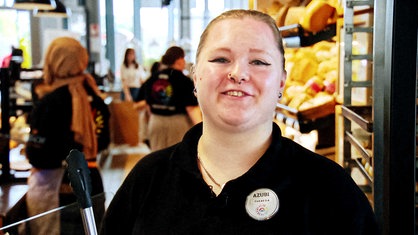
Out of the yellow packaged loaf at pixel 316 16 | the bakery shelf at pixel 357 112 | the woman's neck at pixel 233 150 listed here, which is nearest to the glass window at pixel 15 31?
the yellow packaged loaf at pixel 316 16

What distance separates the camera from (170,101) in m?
4.45

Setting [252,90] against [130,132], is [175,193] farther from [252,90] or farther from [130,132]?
[130,132]

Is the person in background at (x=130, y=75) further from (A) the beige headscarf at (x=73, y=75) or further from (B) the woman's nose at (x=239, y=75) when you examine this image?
(B) the woman's nose at (x=239, y=75)

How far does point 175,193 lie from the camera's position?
1.15m

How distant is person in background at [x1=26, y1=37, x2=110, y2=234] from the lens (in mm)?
3236

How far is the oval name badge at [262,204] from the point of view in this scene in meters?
1.08

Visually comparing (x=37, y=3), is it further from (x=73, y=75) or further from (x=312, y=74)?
(x=312, y=74)

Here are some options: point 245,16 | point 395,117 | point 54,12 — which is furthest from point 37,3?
point 245,16

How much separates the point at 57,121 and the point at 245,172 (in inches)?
90.0

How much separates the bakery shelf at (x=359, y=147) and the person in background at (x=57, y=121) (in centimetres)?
143

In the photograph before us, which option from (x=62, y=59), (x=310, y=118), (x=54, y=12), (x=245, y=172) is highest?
(x=54, y=12)

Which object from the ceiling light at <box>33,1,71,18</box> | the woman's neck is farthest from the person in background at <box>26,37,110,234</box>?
the ceiling light at <box>33,1,71,18</box>

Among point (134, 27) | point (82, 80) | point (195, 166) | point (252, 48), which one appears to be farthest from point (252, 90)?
point (134, 27)

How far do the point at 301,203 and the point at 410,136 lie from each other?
767 millimetres
